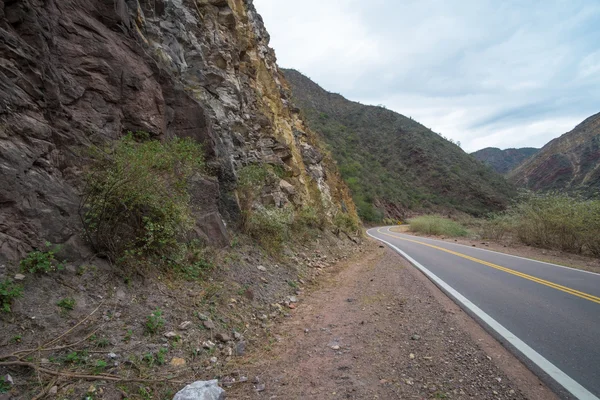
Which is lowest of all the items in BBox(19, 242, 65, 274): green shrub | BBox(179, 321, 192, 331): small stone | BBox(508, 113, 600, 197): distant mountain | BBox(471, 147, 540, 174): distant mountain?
BBox(179, 321, 192, 331): small stone

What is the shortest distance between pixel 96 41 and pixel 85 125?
1.79 meters

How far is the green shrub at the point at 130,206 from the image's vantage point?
370 centimetres

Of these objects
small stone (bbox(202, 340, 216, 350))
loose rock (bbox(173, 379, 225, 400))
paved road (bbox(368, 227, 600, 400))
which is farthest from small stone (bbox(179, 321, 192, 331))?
paved road (bbox(368, 227, 600, 400))

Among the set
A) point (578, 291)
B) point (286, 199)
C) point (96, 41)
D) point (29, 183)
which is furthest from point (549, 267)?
point (96, 41)

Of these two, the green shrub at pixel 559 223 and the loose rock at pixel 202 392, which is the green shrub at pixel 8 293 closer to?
the loose rock at pixel 202 392

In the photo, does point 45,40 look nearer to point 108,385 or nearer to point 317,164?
point 108,385

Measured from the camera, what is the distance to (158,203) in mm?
4020

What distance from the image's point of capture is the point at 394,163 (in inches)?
2355

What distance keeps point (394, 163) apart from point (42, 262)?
61.6 m

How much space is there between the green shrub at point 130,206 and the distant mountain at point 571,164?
46632 millimetres

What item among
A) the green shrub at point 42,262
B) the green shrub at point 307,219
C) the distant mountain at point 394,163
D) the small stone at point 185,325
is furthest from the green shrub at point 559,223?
the distant mountain at point 394,163

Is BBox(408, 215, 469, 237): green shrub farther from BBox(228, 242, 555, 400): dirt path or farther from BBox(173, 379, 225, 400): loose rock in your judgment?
BBox(173, 379, 225, 400): loose rock

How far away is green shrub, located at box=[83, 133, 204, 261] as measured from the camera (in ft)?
12.1

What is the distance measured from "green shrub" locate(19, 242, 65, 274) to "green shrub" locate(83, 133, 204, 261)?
17.8 inches
